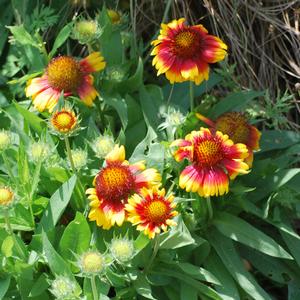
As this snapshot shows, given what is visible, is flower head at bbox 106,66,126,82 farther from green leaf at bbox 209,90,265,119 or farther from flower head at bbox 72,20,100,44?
green leaf at bbox 209,90,265,119

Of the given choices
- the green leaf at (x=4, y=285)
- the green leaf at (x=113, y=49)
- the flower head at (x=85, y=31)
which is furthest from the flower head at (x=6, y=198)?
the green leaf at (x=113, y=49)

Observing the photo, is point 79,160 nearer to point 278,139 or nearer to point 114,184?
point 114,184

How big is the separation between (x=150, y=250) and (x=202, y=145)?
31 cm

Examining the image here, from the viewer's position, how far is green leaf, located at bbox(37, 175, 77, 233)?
1904 mm

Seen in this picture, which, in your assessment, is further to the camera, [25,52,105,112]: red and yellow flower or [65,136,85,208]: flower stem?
[25,52,105,112]: red and yellow flower

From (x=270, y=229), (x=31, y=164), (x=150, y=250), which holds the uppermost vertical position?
(x=31, y=164)

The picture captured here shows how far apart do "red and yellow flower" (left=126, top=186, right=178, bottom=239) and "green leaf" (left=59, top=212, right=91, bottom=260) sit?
0.52 feet

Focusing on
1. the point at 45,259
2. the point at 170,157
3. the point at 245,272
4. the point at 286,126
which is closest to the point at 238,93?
the point at 286,126

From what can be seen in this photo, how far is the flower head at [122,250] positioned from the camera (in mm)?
1738

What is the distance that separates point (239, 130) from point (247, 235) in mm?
279

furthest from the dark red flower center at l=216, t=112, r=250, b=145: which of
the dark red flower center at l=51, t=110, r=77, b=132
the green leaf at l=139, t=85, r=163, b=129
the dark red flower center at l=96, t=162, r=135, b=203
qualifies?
the dark red flower center at l=51, t=110, r=77, b=132

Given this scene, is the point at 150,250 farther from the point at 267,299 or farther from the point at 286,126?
the point at 286,126

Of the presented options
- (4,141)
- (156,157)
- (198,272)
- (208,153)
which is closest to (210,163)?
(208,153)

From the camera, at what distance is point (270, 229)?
2238 millimetres
